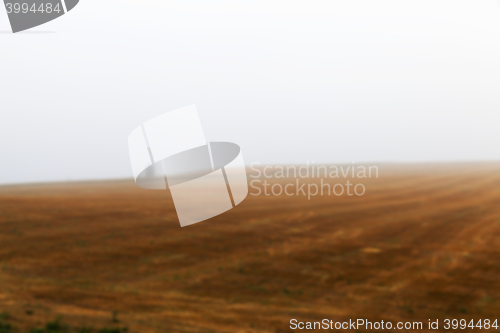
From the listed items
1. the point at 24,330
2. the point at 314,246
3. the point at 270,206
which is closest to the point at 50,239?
the point at 24,330

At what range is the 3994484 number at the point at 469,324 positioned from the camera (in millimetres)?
9891

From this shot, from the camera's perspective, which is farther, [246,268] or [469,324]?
[246,268]

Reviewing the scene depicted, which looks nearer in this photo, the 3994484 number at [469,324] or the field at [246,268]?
the 3994484 number at [469,324]

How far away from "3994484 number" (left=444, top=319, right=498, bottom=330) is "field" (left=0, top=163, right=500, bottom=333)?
1.04 ft

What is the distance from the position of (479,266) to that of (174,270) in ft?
48.6

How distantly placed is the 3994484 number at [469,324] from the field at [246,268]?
318 mm

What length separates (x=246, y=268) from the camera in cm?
1497

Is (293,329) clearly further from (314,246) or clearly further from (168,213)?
(168,213)

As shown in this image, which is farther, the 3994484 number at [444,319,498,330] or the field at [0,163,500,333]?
the field at [0,163,500,333]

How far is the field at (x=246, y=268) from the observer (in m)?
10.5

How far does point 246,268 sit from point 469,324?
29.0ft

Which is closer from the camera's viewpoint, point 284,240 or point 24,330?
point 24,330

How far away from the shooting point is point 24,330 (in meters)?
8.92

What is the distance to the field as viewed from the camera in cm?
1052
